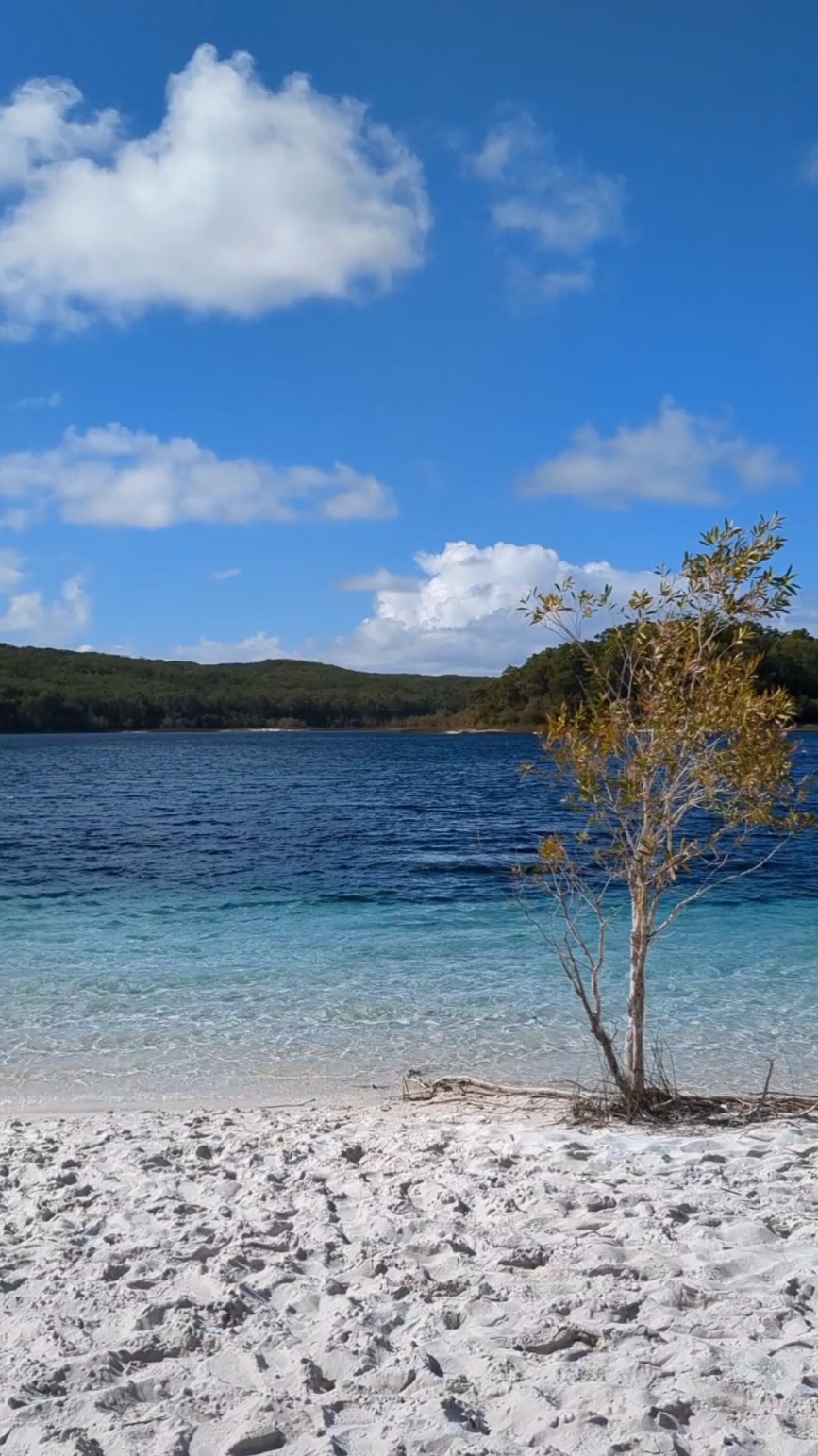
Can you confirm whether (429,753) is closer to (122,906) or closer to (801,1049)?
(122,906)

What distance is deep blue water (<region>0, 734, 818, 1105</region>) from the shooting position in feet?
35.7

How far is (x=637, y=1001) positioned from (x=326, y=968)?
7.78 meters

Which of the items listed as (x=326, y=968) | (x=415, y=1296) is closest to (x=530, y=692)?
(x=326, y=968)

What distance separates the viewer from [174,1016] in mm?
12602

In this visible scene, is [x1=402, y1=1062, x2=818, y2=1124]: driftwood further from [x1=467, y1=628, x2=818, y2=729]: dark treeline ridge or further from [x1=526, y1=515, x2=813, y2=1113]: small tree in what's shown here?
[x1=467, y1=628, x2=818, y2=729]: dark treeline ridge

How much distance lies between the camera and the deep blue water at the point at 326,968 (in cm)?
1087

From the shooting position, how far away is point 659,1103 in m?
8.14

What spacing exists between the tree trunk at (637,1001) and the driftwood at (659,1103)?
0.16 meters

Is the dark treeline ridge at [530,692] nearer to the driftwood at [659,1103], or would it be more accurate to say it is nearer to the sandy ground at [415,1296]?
the driftwood at [659,1103]

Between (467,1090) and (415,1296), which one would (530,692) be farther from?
(415,1296)

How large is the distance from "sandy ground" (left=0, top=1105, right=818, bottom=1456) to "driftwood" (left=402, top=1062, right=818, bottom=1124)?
0.58 metres

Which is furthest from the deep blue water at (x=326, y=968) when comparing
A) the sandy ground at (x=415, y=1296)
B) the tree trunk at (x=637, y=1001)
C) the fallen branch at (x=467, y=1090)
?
the sandy ground at (x=415, y=1296)

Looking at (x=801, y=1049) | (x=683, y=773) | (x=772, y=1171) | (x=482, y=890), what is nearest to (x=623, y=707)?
(x=683, y=773)

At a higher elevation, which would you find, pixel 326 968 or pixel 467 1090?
pixel 467 1090
